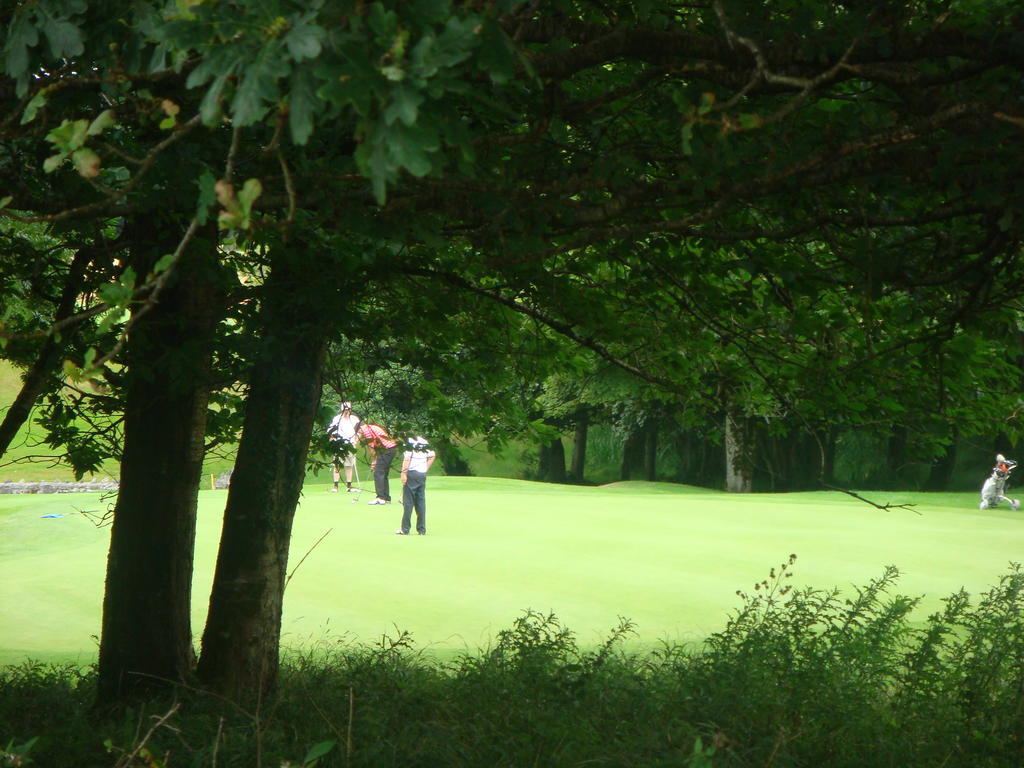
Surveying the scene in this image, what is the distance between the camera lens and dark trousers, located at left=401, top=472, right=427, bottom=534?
1655 centimetres

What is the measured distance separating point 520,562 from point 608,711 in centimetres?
866

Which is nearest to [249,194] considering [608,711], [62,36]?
[62,36]

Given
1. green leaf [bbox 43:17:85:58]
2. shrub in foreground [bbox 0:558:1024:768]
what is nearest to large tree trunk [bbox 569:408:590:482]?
shrub in foreground [bbox 0:558:1024:768]

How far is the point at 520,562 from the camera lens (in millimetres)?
14734

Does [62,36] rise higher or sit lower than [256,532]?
higher

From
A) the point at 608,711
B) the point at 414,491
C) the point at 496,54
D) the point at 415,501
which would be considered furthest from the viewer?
the point at 415,501

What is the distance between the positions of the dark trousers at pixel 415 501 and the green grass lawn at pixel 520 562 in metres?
0.26

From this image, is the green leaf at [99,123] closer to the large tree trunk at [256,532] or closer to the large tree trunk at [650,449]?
the large tree trunk at [256,532]

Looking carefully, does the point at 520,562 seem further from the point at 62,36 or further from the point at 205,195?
the point at 205,195

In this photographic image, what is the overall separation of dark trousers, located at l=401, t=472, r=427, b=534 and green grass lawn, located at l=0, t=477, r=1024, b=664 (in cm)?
26

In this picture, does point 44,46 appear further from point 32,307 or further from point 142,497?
point 32,307

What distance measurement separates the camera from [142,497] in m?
6.80

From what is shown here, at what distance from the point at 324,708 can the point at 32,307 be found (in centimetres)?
389

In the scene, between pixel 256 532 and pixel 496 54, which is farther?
pixel 256 532
